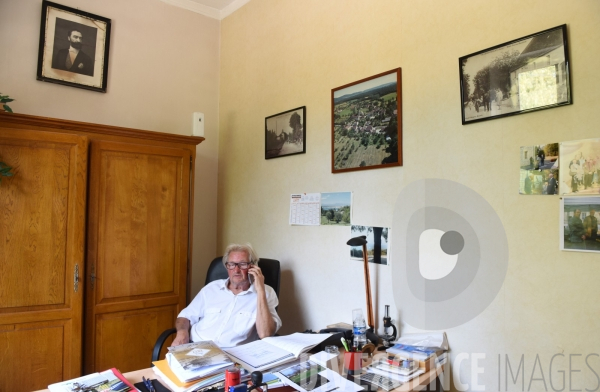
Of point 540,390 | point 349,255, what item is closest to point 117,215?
point 349,255

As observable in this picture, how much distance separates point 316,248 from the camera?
8.30ft

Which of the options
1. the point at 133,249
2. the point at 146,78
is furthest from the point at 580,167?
the point at 146,78

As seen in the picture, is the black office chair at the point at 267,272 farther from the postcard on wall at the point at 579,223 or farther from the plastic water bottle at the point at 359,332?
the postcard on wall at the point at 579,223

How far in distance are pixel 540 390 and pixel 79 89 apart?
3.37m

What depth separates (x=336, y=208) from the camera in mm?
2410

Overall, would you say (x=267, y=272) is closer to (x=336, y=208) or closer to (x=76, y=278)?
(x=336, y=208)

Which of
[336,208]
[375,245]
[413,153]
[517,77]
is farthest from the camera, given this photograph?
[336,208]

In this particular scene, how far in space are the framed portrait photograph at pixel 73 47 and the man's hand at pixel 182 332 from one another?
1888 mm

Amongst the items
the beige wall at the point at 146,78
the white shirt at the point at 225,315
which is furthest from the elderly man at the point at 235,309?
the beige wall at the point at 146,78

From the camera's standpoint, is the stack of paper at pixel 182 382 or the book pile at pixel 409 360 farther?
the book pile at pixel 409 360

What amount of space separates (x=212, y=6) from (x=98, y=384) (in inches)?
126

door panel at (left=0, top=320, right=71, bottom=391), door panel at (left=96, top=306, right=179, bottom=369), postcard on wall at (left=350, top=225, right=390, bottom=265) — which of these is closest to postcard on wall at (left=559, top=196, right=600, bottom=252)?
postcard on wall at (left=350, top=225, right=390, bottom=265)

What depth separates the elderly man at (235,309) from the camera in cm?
219

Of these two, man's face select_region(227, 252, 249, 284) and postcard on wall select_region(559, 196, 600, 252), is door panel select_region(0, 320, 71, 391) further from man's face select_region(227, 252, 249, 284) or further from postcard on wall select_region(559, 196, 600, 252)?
postcard on wall select_region(559, 196, 600, 252)
